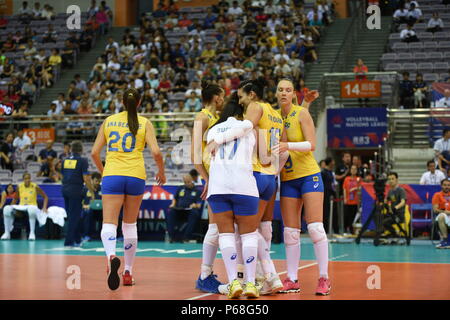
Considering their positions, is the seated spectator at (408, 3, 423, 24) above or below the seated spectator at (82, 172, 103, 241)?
above

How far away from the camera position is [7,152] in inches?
879

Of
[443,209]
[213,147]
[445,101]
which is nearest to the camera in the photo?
[213,147]

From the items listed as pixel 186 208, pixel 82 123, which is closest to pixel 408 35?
pixel 82 123

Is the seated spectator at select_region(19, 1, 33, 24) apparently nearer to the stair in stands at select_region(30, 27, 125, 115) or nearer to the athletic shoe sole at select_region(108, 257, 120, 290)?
the stair in stands at select_region(30, 27, 125, 115)

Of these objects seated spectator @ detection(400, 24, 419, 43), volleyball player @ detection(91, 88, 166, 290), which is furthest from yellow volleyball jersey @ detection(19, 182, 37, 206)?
seated spectator @ detection(400, 24, 419, 43)

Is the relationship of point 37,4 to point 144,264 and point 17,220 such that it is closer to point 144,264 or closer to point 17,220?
point 17,220

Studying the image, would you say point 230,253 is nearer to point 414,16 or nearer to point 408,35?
point 408,35

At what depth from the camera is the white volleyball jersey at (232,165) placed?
23.6 ft

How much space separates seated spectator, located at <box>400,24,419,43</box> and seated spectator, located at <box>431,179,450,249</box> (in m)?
9.66

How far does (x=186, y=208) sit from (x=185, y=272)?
258 inches

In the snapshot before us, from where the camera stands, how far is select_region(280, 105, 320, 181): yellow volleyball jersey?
7926 millimetres

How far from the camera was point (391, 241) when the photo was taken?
15930 millimetres

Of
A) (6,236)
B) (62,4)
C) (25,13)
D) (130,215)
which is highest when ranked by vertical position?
(62,4)
